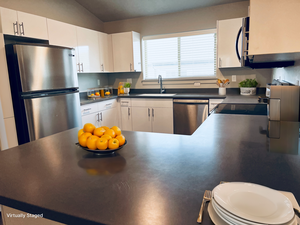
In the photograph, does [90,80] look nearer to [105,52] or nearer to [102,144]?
[105,52]

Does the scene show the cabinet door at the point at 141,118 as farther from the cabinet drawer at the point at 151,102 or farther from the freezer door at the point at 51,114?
the freezer door at the point at 51,114

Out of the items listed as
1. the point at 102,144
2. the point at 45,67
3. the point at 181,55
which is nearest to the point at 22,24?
the point at 45,67

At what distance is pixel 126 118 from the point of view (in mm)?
4273

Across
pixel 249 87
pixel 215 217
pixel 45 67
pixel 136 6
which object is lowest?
pixel 215 217

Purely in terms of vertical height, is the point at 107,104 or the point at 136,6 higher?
the point at 136,6

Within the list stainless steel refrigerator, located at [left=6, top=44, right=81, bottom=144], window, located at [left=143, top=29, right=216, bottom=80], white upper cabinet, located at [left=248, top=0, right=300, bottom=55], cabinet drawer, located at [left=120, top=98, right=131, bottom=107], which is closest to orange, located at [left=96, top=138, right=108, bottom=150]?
white upper cabinet, located at [left=248, top=0, right=300, bottom=55]

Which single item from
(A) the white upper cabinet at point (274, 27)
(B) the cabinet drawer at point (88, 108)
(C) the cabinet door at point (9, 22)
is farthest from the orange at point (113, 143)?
(B) the cabinet drawer at point (88, 108)

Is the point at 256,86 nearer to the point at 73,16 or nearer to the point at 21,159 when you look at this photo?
the point at 73,16

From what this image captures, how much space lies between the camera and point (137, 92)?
4.70 meters

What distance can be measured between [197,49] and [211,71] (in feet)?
1.62

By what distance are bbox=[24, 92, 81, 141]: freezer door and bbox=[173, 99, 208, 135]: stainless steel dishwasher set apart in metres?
1.61

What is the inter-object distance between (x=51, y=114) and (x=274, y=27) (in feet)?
8.22

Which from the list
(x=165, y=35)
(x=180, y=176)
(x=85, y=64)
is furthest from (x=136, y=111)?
(x=180, y=176)

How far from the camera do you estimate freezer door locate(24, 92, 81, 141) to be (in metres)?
2.54
